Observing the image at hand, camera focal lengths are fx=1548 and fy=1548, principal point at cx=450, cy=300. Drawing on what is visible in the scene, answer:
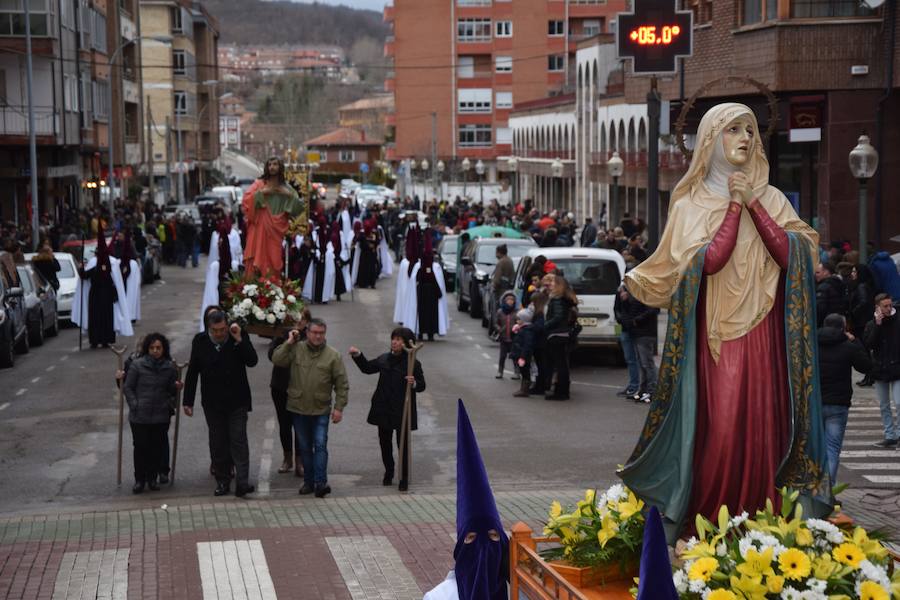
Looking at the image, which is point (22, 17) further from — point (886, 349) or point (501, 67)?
point (501, 67)

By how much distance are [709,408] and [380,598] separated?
2.89 meters

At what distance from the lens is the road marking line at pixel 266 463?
14469mm

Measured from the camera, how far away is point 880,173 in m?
27.9

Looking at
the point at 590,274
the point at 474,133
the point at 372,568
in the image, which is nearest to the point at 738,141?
the point at 372,568

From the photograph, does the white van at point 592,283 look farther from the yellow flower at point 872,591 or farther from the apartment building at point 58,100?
the apartment building at point 58,100

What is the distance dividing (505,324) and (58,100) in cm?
2927

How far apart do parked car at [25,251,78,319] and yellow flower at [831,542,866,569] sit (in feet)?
79.1

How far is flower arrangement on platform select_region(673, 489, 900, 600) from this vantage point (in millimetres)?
6504

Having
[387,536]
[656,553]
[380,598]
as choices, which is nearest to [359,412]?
[387,536]

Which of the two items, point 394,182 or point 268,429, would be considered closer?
point 268,429

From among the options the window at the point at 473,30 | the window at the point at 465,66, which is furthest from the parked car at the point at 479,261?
the window at the point at 465,66

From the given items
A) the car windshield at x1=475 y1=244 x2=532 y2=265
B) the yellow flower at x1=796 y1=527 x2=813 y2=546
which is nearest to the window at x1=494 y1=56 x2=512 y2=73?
the car windshield at x1=475 y1=244 x2=532 y2=265

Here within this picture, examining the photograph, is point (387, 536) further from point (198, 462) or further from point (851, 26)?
point (851, 26)

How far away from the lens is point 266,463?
15602mm
